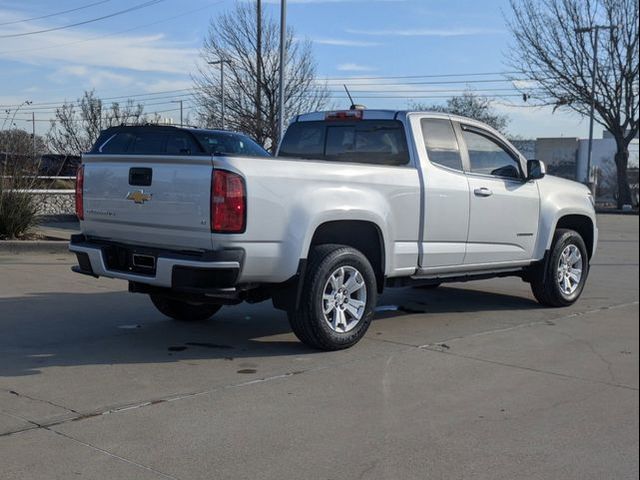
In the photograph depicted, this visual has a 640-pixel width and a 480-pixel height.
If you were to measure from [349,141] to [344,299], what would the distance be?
202cm

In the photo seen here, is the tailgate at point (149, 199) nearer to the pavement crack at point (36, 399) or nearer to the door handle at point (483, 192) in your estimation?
the pavement crack at point (36, 399)

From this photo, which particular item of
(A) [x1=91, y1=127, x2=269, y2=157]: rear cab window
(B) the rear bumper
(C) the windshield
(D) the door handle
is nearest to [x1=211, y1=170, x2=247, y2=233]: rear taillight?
(B) the rear bumper

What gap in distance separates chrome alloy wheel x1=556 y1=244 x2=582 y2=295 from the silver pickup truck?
0.20ft

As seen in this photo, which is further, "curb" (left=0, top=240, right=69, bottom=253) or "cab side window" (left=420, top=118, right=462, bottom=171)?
"curb" (left=0, top=240, right=69, bottom=253)

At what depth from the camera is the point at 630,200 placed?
40.2 m

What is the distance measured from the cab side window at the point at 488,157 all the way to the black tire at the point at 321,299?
2.04 metres

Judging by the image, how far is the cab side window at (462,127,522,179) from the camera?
7.94m

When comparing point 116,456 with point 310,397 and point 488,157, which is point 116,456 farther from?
point 488,157

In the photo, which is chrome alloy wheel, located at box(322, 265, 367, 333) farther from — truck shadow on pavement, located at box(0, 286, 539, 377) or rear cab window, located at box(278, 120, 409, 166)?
rear cab window, located at box(278, 120, 409, 166)

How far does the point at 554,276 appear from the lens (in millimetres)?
8617

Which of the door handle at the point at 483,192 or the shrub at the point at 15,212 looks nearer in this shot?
the door handle at the point at 483,192

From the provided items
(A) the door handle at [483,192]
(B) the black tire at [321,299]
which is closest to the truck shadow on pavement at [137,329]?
(B) the black tire at [321,299]

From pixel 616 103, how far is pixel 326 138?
3376 cm

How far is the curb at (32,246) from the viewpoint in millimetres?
12609
